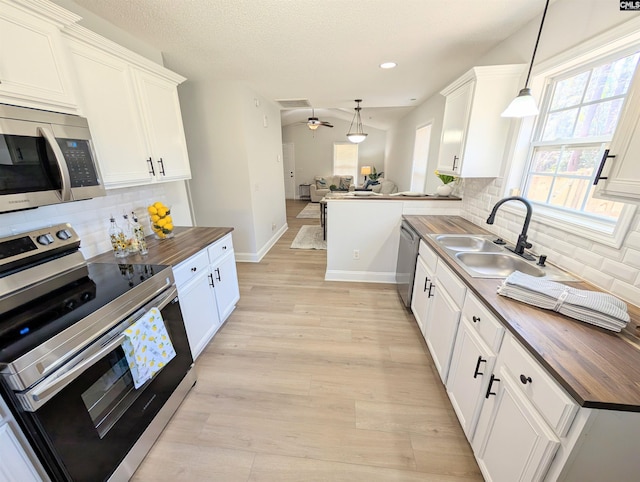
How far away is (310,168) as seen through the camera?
9.77 meters

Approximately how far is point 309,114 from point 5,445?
8.67 metres

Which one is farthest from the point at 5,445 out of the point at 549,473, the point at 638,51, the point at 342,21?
the point at 638,51

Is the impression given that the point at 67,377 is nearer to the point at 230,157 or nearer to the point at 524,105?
the point at 524,105

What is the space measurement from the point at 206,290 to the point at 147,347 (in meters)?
0.80

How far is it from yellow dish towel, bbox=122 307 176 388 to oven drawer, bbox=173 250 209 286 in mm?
343

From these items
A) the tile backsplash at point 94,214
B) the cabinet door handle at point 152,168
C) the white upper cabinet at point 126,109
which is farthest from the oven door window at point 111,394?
the cabinet door handle at point 152,168

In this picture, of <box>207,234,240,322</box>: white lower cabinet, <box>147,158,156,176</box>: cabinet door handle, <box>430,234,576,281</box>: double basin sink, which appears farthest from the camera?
<box>207,234,240,322</box>: white lower cabinet

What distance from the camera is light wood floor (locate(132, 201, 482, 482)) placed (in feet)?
4.40

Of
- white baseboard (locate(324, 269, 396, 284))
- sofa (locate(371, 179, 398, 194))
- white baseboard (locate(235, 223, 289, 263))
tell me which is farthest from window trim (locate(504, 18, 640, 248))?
sofa (locate(371, 179, 398, 194))

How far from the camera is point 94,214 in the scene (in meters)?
1.75

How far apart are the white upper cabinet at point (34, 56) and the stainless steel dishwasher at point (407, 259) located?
8.24 feet

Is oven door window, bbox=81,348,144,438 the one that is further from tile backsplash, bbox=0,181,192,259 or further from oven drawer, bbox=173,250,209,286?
tile backsplash, bbox=0,181,192,259

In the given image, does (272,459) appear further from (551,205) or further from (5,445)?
(551,205)

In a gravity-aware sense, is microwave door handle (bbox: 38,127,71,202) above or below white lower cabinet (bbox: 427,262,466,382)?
above
